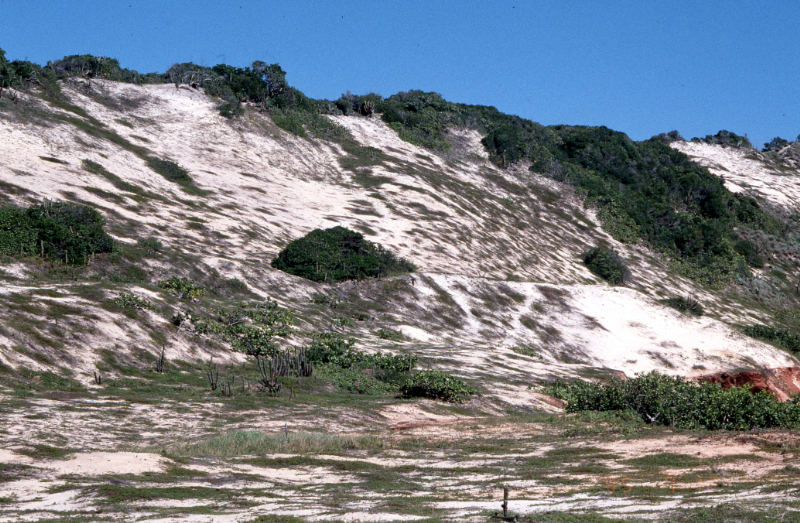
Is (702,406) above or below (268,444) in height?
above

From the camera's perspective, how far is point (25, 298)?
101ft

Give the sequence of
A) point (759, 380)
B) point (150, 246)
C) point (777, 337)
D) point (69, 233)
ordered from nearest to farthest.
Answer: point (69, 233), point (759, 380), point (150, 246), point (777, 337)

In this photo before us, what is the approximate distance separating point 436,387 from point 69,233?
20.1 m

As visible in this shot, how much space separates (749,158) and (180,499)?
11575 cm

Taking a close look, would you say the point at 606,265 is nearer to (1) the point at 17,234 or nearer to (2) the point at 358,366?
(2) the point at 358,366

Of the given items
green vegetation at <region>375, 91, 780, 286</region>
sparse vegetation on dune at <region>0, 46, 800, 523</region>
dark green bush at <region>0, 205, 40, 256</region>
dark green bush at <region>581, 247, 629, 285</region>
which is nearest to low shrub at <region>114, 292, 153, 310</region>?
sparse vegetation on dune at <region>0, 46, 800, 523</region>

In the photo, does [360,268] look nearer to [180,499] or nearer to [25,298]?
[25,298]

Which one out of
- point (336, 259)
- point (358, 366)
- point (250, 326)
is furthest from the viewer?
point (336, 259)

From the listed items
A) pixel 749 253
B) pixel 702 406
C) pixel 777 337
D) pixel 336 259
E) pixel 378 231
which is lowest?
pixel 702 406

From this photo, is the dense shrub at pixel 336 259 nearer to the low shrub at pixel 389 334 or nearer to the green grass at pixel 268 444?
the low shrub at pixel 389 334

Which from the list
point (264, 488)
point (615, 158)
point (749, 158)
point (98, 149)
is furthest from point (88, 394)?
point (749, 158)

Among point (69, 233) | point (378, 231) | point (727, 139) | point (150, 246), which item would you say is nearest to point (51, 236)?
point (69, 233)

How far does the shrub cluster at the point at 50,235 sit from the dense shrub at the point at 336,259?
1079 centimetres

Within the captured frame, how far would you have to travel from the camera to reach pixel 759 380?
41.7 metres
